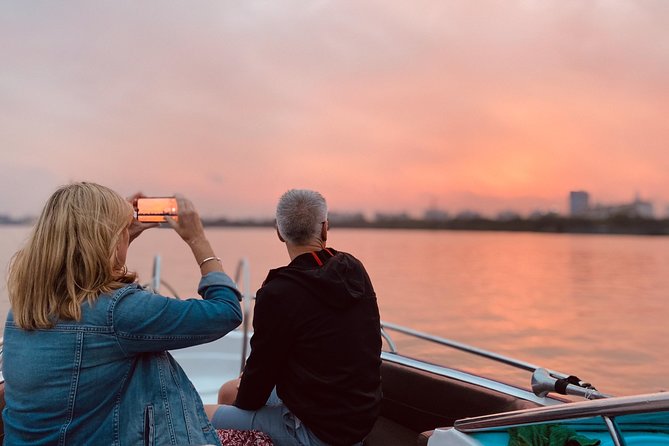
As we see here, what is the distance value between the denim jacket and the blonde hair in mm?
29

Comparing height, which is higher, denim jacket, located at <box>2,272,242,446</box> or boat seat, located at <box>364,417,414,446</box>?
denim jacket, located at <box>2,272,242,446</box>

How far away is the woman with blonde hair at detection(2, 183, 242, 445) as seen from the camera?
1.24 m

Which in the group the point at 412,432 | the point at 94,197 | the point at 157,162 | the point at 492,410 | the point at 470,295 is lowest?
the point at 470,295

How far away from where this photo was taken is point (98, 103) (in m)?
16.5

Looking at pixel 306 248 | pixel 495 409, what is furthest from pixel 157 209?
pixel 495 409

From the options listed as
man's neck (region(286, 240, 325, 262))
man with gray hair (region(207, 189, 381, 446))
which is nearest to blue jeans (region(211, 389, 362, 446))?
man with gray hair (region(207, 189, 381, 446))

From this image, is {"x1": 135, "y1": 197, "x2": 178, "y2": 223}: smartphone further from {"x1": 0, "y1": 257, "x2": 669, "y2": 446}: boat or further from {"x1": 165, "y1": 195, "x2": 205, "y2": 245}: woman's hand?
{"x1": 0, "y1": 257, "x2": 669, "y2": 446}: boat

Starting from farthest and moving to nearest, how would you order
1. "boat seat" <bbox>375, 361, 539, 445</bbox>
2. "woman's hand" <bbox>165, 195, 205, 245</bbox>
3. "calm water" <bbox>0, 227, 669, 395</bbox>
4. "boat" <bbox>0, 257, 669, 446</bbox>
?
1. "calm water" <bbox>0, 227, 669, 395</bbox>
2. "boat seat" <bbox>375, 361, 539, 445</bbox>
3. "woman's hand" <bbox>165, 195, 205, 245</bbox>
4. "boat" <bbox>0, 257, 669, 446</bbox>

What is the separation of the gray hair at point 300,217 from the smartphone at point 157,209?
0.39 m

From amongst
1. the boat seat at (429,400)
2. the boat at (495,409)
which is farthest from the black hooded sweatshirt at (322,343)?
the boat seat at (429,400)

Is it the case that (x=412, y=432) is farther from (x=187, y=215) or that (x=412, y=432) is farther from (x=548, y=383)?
(x=187, y=215)

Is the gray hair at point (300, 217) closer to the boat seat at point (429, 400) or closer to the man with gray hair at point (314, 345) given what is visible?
the man with gray hair at point (314, 345)

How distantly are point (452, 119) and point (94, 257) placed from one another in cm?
2095

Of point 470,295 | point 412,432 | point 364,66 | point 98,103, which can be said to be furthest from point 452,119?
point 412,432
